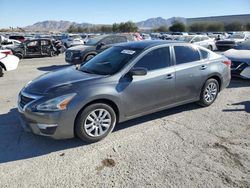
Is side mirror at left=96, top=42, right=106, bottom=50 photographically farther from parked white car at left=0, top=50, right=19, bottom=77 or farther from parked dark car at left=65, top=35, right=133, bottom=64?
parked white car at left=0, top=50, right=19, bottom=77

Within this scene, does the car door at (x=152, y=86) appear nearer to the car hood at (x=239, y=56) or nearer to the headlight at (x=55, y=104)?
the headlight at (x=55, y=104)

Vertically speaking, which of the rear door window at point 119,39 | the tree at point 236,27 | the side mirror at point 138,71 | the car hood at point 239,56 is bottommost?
the car hood at point 239,56

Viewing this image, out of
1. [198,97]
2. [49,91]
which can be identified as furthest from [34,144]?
[198,97]

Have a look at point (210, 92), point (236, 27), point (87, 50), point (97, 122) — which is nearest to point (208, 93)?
point (210, 92)

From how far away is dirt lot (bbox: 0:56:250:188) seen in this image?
326 cm

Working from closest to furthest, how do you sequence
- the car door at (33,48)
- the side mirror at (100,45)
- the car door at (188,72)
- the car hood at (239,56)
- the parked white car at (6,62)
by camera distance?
the car door at (188,72), the car hood at (239,56), the parked white car at (6,62), the side mirror at (100,45), the car door at (33,48)

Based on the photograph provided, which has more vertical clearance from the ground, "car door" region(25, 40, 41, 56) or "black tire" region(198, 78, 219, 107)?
"car door" region(25, 40, 41, 56)

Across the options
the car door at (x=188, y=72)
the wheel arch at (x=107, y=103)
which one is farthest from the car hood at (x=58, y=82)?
the car door at (x=188, y=72)

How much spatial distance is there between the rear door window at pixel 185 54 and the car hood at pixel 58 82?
1809mm

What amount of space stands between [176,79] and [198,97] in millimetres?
940

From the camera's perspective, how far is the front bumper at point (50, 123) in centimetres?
388

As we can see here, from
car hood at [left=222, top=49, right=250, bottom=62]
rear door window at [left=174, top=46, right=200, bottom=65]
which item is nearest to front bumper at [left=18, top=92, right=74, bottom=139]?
rear door window at [left=174, top=46, right=200, bottom=65]

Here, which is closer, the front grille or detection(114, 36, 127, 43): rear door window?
the front grille

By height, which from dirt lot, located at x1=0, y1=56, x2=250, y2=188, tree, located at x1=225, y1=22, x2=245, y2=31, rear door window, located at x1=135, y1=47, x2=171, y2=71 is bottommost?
dirt lot, located at x1=0, y1=56, x2=250, y2=188
